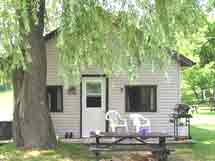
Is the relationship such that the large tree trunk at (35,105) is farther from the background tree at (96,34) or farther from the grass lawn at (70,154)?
the grass lawn at (70,154)

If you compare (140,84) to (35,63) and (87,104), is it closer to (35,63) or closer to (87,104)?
(87,104)

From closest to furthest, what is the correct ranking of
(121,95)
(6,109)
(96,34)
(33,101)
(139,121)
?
1. (96,34)
2. (33,101)
3. (139,121)
4. (121,95)
5. (6,109)

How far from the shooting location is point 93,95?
50.7 feet

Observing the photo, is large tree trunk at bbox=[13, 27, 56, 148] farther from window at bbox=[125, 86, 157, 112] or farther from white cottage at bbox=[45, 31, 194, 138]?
window at bbox=[125, 86, 157, 112]

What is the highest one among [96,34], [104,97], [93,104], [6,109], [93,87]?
[96,34]

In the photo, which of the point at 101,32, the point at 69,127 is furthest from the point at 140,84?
the point at 101,32

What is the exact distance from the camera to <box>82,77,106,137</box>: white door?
15359 millimetres

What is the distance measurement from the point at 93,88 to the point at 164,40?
7.00 m

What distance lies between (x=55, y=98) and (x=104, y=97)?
5.86 feet

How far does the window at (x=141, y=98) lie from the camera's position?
614 inches

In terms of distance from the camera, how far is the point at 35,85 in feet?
37.9

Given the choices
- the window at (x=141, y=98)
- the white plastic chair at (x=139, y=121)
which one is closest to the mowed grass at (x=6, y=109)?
the window at (x=141, y=98)

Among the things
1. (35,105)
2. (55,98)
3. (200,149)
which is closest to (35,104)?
(35,105)

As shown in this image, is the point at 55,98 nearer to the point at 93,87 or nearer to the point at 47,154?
the point at 93,87
